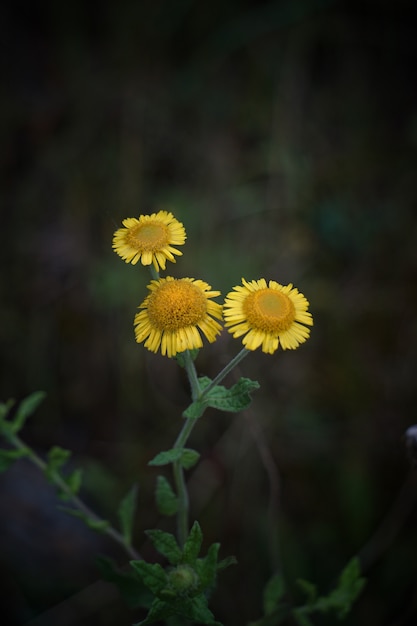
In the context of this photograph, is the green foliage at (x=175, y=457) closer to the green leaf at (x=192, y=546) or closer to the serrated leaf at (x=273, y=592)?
the green leaf at (x=192, y=546)

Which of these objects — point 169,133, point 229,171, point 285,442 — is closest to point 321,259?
point 229,171

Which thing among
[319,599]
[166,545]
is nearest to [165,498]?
[166,545]

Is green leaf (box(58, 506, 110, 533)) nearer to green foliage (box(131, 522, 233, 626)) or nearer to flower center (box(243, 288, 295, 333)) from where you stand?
green foliage (box(131, 522, 233, 626))

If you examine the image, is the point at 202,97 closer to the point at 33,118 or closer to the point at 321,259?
the point at 33,118

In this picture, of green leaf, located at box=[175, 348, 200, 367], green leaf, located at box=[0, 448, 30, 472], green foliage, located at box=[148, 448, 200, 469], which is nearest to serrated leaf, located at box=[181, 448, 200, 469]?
green foliage, located at box=[148, 448, 200, 469]

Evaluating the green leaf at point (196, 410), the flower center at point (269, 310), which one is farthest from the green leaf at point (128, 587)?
the flower center at point (269, 310)

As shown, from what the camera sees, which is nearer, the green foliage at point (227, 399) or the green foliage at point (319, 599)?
the green foliage at point (227, 399)
